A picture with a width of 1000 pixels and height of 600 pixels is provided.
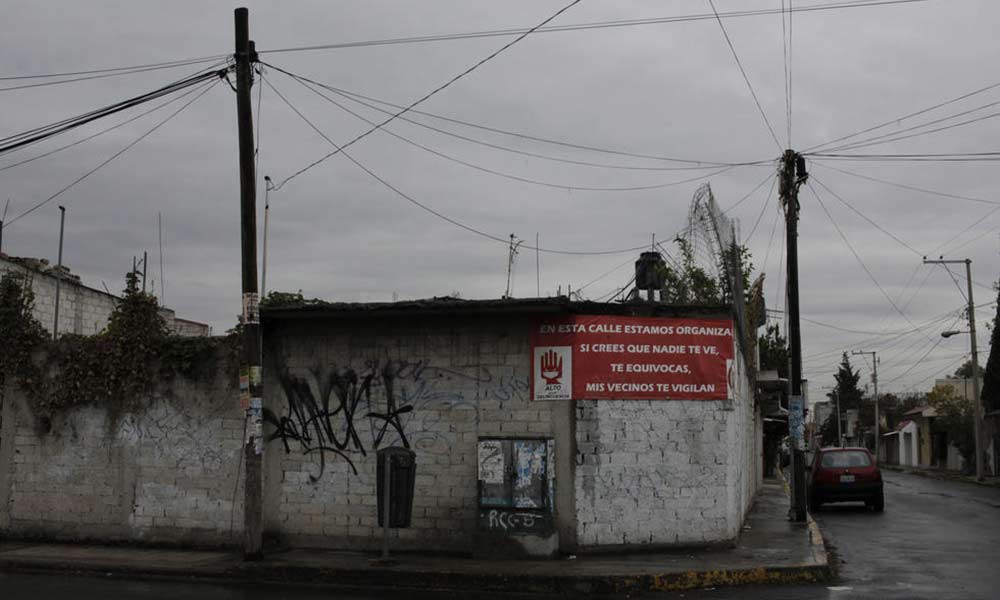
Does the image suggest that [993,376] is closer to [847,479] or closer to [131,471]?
[847,479]

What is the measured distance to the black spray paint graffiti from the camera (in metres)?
12.8

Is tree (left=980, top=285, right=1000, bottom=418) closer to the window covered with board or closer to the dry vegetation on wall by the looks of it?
the window covered with board

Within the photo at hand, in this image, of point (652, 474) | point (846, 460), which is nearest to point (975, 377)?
point (846, 460)

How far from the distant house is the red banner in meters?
12.2

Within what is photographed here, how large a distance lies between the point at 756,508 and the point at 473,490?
9.75 m

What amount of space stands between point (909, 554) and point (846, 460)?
8526mm

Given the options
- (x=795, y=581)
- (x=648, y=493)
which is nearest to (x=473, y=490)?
(x=648, y=493)

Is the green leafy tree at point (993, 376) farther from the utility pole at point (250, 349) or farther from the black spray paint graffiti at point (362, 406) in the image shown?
the utility pole at point (250, 349)

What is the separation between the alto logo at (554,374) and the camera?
1237cm

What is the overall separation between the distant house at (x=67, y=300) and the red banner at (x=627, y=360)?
1223cm

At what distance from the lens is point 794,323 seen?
1670cm

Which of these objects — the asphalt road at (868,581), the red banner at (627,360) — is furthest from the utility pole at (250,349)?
the red banner at (627,360)

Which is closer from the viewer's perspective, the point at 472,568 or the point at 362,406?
the point at 472,568

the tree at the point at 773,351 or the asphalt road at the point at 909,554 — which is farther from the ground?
the tree at the point at 773,351
